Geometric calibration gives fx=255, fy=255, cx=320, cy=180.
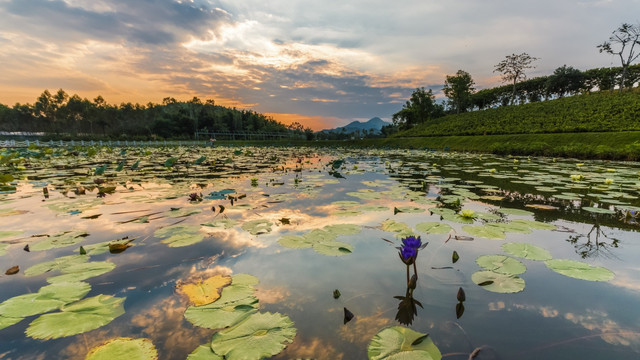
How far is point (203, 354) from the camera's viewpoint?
1.05m

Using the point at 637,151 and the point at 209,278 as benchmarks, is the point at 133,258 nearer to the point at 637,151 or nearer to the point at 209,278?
the point at 209,278

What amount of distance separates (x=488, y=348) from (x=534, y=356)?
0.57 feet

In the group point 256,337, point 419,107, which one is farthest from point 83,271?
point 419,107

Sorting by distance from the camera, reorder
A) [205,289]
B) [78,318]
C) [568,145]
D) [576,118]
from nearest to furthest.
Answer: [78,318], [205,289], [568,145], [576,118]

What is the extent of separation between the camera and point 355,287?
5.35ft

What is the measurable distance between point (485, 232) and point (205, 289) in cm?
254

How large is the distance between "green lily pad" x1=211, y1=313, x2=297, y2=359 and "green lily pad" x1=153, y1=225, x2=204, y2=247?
4.41ft

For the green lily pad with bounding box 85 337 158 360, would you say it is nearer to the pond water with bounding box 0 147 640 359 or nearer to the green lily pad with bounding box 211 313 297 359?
the pond water with bounding box 0 147 640 359

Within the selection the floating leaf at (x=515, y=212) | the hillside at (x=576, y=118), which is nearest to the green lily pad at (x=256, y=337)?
the floating leaf at (x=515, y=212)

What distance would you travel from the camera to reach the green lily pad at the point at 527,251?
2.02 metres

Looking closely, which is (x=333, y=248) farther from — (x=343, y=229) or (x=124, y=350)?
(x=124, y=350)

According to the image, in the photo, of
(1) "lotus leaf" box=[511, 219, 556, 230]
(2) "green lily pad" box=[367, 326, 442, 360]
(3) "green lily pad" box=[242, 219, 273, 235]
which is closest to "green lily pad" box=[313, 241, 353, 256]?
(3) "green lily pad" box=[242, 219, 273, 235]

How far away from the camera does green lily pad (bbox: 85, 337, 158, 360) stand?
107 centimetres

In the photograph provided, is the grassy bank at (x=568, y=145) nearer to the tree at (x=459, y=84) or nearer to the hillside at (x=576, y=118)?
the hillside at (x=576, y=118)
